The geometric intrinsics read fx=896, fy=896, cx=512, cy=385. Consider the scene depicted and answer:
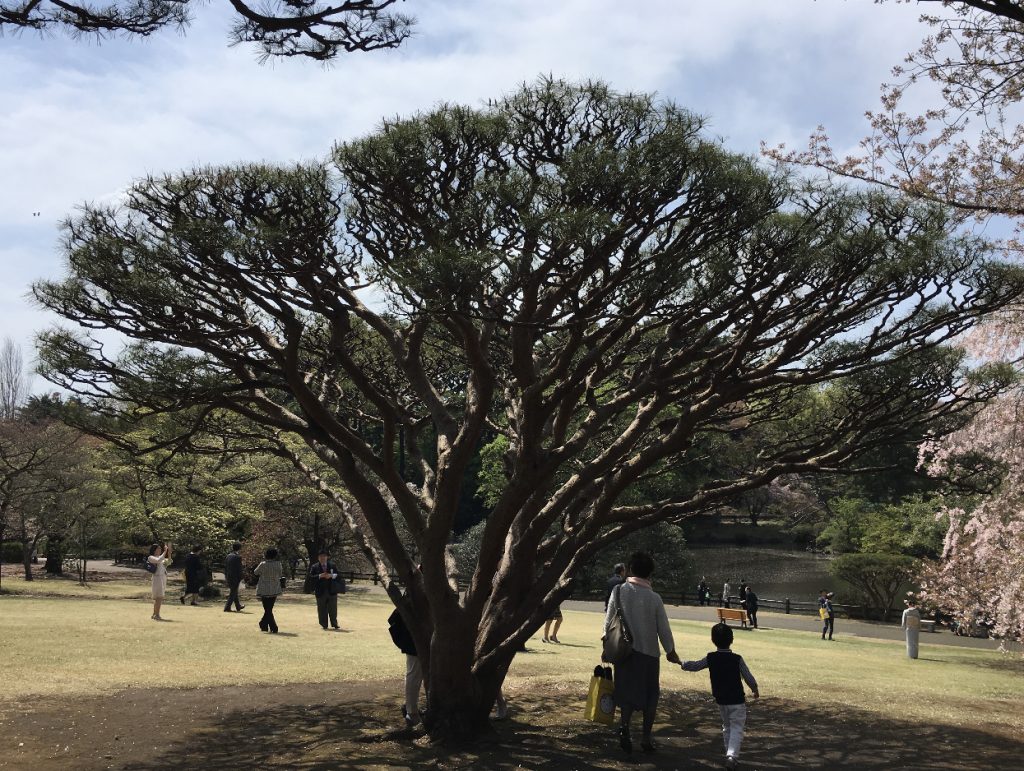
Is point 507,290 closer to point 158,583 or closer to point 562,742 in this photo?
point 562,742

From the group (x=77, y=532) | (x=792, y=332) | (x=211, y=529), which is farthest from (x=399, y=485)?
(x=77, y=532)

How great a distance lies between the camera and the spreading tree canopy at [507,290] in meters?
7.47

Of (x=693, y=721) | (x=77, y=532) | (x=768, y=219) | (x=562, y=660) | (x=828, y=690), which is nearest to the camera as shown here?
(x=768, y=219)

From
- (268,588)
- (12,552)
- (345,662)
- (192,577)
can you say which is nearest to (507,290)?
(345,662)

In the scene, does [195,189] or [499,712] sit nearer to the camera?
[195,189]

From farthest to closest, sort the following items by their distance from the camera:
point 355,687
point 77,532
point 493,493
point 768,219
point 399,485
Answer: point 493,493 → point 77,532 → point 355,687 → point 768,219 → point 399,485

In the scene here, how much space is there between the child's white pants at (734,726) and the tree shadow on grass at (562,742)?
0.41 m

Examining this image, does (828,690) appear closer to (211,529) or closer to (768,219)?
(768,219)

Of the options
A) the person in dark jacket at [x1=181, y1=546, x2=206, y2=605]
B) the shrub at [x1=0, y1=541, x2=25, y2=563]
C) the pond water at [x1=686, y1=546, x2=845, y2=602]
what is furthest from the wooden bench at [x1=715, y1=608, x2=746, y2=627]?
the shrub at [x1=0, y1=541, x2=25, y2=563]

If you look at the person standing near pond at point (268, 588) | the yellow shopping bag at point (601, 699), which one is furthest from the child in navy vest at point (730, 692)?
the person standing near pond at point (268, 588)

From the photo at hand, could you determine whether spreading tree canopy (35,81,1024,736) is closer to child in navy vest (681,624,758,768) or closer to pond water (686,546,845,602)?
child in navy vest (681,624,758,768)

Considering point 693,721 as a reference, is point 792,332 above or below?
above

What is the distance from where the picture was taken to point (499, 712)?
30.1 feet

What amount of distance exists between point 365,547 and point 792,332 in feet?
17.9
